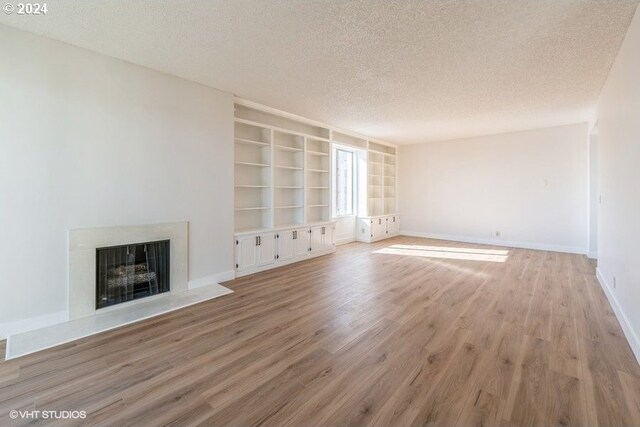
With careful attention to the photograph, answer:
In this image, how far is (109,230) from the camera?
3098mm

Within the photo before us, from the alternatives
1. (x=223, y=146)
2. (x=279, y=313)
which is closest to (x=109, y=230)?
(x=223, y=146)

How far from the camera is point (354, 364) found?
2.12 metres

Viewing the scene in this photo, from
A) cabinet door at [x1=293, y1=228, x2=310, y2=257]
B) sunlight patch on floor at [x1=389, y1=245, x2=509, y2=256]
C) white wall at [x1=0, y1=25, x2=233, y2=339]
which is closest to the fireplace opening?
white wall at [x1=0, y1=25, x2=233, y2=339]

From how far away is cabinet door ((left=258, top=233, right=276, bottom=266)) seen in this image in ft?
15.4

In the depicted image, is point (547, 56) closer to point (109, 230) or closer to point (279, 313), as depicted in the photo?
point (279, 313)

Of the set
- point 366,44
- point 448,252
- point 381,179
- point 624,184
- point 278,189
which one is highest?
point 366,44

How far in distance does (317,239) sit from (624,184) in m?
4.33

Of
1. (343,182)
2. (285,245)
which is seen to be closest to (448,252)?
(343,182)

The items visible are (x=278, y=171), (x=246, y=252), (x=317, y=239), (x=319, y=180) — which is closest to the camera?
(x=246, y=252)

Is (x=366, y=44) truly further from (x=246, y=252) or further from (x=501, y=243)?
(x=501, y=243)

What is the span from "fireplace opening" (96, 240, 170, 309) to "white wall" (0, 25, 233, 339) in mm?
289

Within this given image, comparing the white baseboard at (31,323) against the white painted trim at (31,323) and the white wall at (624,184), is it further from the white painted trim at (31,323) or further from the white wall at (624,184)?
the white wall at (624,184)

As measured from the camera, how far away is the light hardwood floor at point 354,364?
1.66 m

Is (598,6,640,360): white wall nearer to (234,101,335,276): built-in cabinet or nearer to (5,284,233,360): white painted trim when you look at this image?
(5,284,233,360): white painted trim
